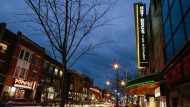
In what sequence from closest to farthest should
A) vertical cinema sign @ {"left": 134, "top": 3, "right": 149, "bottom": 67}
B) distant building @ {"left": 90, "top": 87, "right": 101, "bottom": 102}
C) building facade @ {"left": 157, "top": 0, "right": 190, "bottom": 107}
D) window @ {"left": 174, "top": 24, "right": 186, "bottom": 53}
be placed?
1. building facade @ {"left": 157, "top": 0, "right": 190, "bottom": 107}
2. window @ {"left": 174, "top": 24, "right": 186, "bottom": 53}
3. vertical cinema sign @ {"left": 134, "top": 3, "right": 149, "bottom": 67}
4. distant building @ {"left": 90, "top": 87, "right": 101, "bottom": 102}

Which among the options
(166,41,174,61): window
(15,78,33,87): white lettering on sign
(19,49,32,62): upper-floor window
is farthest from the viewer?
(19,49,32,62): upper-floor window

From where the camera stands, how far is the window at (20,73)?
97.0ft

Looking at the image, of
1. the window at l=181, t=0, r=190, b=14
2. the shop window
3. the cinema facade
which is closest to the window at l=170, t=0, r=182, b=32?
the cinema facade

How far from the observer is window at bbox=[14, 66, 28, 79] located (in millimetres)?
29562

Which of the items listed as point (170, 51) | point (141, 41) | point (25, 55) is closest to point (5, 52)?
point (25, 55)

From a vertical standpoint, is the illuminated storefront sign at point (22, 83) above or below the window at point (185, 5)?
below

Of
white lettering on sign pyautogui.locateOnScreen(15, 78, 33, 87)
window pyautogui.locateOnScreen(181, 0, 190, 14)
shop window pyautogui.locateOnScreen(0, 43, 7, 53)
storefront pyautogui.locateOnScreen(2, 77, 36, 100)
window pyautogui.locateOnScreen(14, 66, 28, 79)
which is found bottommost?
storefront pyautogui.locateOnScreen(2, 77, 36, 100)

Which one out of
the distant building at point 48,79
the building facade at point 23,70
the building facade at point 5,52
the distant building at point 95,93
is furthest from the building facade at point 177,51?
the distant building at point 95,93

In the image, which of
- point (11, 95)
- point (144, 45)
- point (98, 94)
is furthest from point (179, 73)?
point (98, 94)

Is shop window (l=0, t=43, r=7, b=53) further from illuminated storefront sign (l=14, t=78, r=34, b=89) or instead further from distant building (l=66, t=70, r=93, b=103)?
distant building (l=66, t=70, r=93, b=103)

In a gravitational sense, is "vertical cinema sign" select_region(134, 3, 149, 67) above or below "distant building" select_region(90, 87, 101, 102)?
above

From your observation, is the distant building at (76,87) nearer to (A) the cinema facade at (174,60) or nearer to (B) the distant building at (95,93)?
(B) the distant building at (95,93)

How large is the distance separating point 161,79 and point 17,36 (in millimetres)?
25625

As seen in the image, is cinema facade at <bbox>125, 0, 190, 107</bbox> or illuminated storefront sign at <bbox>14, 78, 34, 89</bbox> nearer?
cinema facade at <bbox>125, 0, 190, 107</bbox>
